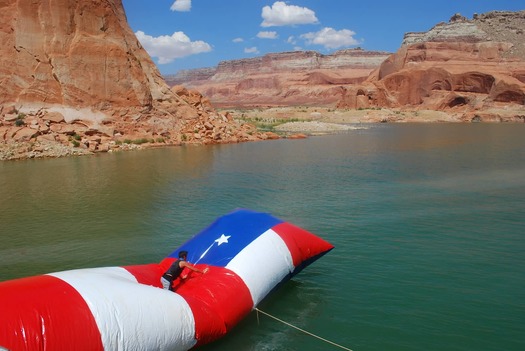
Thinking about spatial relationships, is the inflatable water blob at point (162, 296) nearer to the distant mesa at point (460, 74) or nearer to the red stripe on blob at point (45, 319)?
the red stripe on blob at point (45, 319)

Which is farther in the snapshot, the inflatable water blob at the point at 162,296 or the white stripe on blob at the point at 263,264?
the white stripe on blob at the point at 263,264

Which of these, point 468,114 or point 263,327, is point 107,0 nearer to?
point 263,327

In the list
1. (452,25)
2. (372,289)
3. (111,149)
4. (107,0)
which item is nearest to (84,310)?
(372,289)

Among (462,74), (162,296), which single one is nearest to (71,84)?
(162,296)

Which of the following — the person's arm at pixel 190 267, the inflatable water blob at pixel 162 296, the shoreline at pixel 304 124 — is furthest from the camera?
the shoreline at pixel 304 124

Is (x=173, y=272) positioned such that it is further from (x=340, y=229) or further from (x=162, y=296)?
(x=340, y=229)

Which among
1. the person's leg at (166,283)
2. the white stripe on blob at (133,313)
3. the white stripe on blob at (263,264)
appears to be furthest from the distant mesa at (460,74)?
the white stripe on blob at (133,313)
